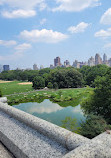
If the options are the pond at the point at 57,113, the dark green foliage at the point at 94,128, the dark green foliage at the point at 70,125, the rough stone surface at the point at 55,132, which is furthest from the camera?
the pond at the point at 57,113

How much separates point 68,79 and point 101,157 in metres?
35.2

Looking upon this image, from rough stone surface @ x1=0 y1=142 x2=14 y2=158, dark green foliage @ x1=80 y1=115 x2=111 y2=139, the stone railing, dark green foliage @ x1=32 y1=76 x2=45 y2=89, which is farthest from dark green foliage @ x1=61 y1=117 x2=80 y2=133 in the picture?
dark green foliage @ x1=32 y1=76 x2=45 y2=89

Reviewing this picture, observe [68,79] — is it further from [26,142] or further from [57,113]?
[26,142]

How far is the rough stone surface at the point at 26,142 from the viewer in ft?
8.65

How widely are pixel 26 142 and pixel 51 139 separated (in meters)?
A: 0.61

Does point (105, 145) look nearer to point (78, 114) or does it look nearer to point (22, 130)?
point (22, 130)

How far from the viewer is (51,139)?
302 centimetres

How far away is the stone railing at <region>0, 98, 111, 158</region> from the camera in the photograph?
76.5 inches

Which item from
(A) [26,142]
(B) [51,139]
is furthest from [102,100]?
(A) [26,142]

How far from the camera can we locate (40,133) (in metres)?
3.36

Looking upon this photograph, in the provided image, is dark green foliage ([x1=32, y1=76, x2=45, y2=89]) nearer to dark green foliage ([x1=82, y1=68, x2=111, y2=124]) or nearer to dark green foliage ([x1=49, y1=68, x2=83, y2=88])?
dark green foliage ([x1=49, y1=68, x2=83, y2=88])

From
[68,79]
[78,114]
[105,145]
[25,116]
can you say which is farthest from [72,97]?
[105,145]

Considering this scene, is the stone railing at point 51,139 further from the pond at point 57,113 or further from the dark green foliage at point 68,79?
the dark green foliage at point 68,79

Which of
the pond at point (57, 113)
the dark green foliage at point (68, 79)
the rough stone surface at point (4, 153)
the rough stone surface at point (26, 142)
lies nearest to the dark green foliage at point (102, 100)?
the pond at point (57, 113)
